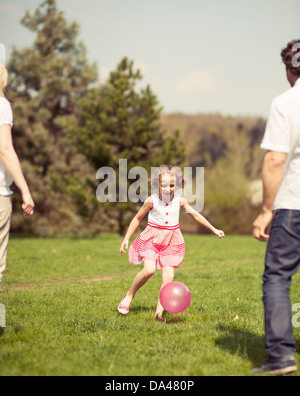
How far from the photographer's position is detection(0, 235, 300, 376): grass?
11.3 feet

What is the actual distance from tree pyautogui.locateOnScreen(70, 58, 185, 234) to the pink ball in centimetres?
1633

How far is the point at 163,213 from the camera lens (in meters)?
5.30

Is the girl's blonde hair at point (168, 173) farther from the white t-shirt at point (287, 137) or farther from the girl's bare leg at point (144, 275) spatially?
the white t-shirt at point (287, 137)

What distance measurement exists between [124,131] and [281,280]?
19.5 metres

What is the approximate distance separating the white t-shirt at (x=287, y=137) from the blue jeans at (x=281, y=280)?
0.11 meters

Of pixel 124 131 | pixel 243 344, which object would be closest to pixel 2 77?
pixel 243 344

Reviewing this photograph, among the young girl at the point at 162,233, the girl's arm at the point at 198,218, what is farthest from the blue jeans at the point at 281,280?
the young girl at the point at 162,233

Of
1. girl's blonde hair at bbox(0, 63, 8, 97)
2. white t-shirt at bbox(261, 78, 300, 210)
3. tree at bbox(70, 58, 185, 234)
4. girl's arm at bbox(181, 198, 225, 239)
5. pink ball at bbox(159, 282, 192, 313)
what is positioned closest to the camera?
white t-shirt at bbox(261, 78, 300, 210)

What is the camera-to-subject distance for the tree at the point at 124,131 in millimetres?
21594

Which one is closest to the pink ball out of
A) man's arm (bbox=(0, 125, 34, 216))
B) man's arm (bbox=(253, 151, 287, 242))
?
man's arm (bbox=(253, 151, 287, 242))

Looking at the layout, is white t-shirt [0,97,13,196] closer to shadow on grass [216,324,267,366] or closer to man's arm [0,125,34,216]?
man's arm [0,125,34,216]

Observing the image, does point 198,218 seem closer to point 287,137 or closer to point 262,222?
point 262,222
